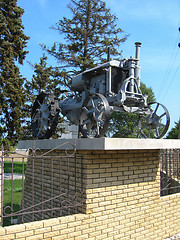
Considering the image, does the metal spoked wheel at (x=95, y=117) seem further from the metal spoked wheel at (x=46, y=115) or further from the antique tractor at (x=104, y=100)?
the metal spoked wheel at (x=46, y=115)

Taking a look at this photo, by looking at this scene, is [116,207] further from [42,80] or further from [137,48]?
[42,80]

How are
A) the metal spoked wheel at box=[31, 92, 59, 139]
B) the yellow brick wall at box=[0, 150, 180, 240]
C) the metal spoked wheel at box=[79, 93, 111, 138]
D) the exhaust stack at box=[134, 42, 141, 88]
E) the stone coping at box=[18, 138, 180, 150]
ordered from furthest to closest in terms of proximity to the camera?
the metal spoked wheel at box=[31, 92, 59, 139]
the exhaust stack at box=[134, 42, 141, 88]
the metal spoked wheel at box=[79, 93, 111, 138]
the stone coping at box=[18, 138, 180, 150]
the yellow brick wall at box=[0, 150, 180, 240]

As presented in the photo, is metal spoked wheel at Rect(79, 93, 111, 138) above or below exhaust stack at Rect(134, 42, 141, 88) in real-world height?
below

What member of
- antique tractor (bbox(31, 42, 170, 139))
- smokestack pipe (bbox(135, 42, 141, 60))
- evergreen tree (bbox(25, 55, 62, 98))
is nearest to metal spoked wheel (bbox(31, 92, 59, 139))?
antique tractor (bbox(31, 42, 170, 139))

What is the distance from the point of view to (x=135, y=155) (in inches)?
203

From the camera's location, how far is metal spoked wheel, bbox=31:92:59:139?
274 inches

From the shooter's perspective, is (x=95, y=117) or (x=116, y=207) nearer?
(x=116, y=207)

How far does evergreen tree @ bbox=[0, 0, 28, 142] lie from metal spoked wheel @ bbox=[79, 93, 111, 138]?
563 inches

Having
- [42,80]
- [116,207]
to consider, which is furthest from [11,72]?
[116,207]

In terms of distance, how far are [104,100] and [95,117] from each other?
0.38m

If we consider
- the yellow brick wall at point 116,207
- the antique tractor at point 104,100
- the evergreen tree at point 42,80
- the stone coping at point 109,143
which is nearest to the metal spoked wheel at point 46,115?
the antique tractor at point 104,100

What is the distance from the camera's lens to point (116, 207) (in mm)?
4719

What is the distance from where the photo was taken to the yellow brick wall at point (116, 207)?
13.2ft

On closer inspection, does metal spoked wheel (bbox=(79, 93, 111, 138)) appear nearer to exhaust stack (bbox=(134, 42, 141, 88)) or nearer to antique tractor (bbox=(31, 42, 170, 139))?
antique tractor (bbox=(31, 42, 170, 139))
